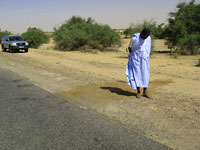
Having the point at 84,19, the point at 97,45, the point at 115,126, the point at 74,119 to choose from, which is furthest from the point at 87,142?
the point at 84,19

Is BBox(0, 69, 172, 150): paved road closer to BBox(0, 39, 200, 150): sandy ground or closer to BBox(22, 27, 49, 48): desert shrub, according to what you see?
BBox(0, 39, 200, 150): sandy ground

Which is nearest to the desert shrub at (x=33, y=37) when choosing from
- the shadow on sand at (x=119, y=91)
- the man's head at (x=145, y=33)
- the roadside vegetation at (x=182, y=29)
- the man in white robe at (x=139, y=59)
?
the roadside vegetation at (x=182, y=29)

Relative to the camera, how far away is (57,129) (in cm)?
441

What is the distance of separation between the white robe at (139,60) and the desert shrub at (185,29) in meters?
15.2

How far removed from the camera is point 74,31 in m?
28.6

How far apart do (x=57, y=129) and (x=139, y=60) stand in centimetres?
280

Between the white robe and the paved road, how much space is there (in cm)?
157

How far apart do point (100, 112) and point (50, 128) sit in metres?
1.31

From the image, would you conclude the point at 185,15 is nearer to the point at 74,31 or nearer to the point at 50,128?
the point at 74,31

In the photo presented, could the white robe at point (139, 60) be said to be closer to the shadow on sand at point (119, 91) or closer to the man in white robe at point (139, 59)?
the man in white robe at point (139, 59)

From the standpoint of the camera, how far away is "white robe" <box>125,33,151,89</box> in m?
5.97

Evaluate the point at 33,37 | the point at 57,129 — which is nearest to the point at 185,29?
the point at 57,129

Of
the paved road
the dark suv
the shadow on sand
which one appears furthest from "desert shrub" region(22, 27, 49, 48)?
the paved road

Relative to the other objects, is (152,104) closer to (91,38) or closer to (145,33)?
(145,33)
